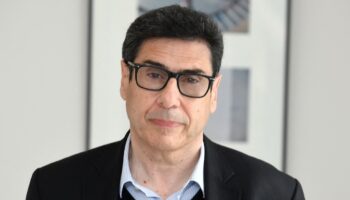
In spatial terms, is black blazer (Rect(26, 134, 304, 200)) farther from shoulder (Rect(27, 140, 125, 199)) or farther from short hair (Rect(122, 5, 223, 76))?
short hair (Rect(122, 5, 223, 76))

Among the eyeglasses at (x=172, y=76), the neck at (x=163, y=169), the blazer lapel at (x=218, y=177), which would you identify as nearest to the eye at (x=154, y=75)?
the eyeglasses at (x=172, y=76)

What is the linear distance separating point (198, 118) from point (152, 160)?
0.54 feet

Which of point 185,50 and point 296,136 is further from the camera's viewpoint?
Answer: point 296,136

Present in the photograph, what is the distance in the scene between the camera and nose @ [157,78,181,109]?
139cm

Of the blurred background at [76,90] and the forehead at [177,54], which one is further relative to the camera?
the blurred background at [76,90]

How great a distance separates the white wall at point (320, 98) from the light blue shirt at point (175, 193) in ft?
3.84

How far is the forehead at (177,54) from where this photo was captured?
1424 millimetres

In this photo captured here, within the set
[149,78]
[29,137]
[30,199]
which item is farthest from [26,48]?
[149,78]

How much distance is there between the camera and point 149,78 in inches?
56.3

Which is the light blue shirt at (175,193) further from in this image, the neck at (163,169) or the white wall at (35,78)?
the white wall at (35,78)

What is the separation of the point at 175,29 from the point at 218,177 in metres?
0.38

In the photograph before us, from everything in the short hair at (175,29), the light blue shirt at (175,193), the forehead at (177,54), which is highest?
the short hair at (175,29)

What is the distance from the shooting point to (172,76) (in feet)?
4.62

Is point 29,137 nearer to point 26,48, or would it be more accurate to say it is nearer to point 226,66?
point 26,48
